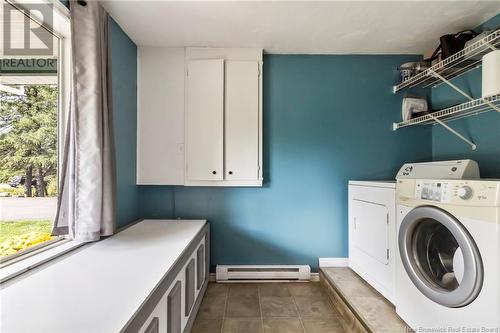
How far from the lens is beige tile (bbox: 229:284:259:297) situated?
213 cm

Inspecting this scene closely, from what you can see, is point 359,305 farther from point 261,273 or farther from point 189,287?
point 189,287

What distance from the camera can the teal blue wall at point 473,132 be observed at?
5.99 ft

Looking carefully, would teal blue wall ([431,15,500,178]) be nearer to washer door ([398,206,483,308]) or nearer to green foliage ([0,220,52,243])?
washer door ([398,206,483,308])

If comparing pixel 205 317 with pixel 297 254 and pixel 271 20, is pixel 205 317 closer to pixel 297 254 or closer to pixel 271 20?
pixel 297 254

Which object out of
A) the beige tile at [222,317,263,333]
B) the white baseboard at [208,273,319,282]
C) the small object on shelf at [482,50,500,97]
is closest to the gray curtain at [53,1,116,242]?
the beige tile at [222,317,263,333]

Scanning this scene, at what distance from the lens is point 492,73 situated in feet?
4.73

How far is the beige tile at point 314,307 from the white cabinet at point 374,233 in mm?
381

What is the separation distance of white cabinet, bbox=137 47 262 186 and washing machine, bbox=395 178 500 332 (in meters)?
1.22

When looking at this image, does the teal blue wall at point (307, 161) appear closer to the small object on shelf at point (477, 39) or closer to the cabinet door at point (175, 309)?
the small object on shelf at point (477, 39)

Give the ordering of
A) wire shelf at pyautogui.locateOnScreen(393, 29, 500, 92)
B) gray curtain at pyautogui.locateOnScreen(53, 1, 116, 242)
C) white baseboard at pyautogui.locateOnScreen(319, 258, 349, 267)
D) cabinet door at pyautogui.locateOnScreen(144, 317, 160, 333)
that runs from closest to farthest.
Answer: cabinet door at pyautogui.locateOnScreen(144, 317, 160, 333) < gray curtain at pyautogui.locateOnScreen(53, 1, 116, 242) < wire shelf at pyautogui.locateOnScreen(393, 29, 500, 92) < white baseboard at pyautogui.locateOnScreen(319, 258, 349, 267)

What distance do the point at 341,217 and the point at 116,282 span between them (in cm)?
201

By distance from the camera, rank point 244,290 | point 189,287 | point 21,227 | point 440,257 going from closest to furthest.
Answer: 1. point 21,227
2. point 440,257
3. point 189,287
4. point 244,290

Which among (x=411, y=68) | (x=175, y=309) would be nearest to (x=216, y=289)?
(x=175, y=309)

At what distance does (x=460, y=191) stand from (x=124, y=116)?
7.48 ft
